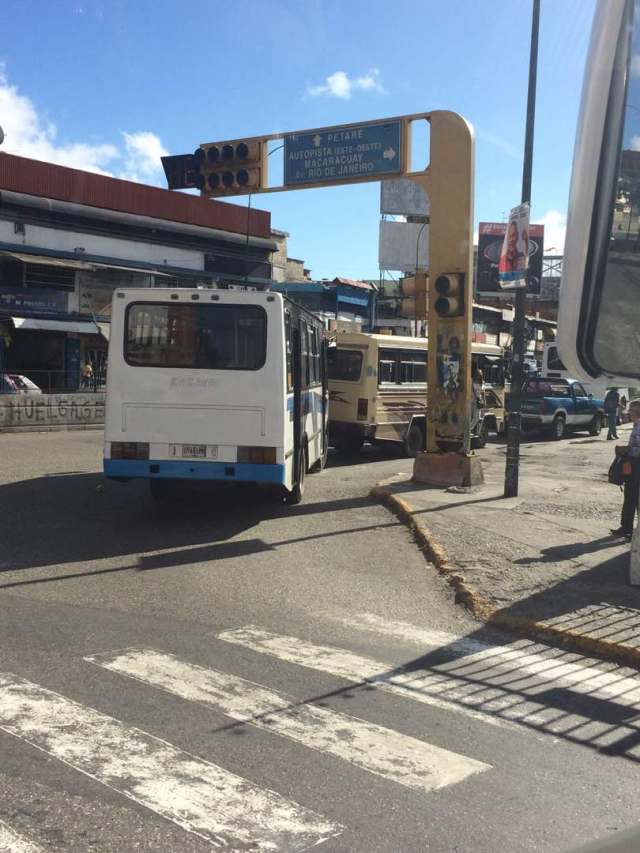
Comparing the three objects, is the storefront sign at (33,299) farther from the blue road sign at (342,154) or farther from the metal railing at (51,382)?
the blue road sign at (342,154)

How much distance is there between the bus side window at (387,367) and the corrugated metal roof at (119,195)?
61.4ft

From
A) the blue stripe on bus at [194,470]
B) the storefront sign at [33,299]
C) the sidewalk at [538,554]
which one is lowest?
the sidewalk at [538,554]

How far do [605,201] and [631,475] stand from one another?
6.37m

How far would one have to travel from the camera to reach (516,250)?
11484 mm

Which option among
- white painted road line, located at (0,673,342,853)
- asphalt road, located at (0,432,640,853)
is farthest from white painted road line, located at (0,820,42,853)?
white painted road line, located at (0,673,342,853)

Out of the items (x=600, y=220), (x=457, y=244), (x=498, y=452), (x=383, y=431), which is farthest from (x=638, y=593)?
(x=498, y=452)

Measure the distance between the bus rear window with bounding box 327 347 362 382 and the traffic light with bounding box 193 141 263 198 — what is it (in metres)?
4.24

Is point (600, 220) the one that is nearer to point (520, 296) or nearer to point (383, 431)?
point (520, 296)

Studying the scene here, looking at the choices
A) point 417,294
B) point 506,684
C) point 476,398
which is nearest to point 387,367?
point 476,398

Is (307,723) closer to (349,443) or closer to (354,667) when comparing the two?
(354,667)

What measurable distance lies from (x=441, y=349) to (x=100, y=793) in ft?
33.4

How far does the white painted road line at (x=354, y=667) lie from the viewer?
484 centimetres

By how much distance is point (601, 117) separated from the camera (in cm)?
276

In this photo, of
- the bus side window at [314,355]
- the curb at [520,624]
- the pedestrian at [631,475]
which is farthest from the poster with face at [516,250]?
the curb at [520,624]
